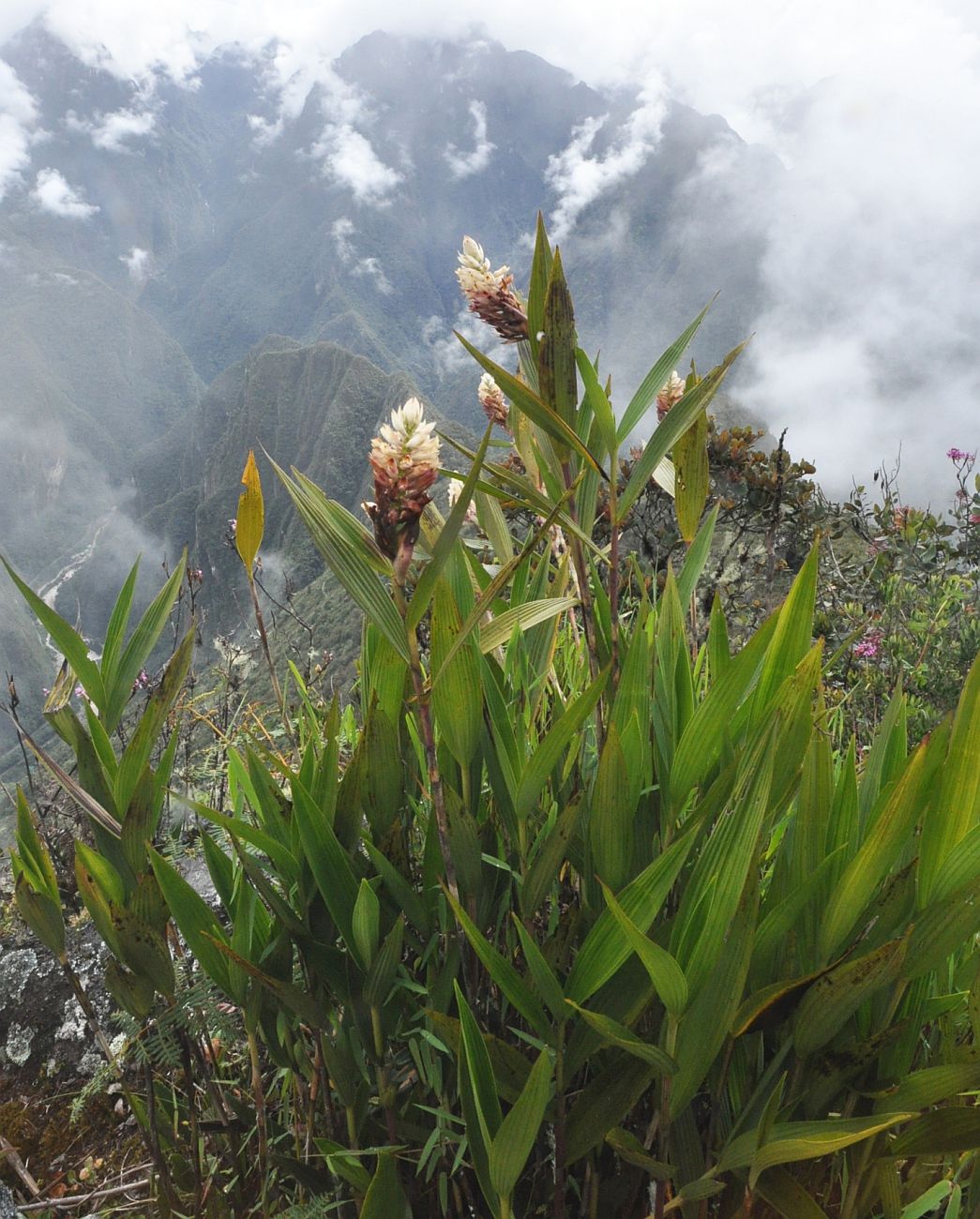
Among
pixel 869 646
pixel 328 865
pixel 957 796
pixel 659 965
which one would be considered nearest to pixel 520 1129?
pixel 659 965

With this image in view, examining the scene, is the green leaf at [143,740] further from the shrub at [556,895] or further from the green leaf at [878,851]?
the green leaf at [878,851]

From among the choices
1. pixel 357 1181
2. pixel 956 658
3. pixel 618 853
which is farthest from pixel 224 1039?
pixel 956 658

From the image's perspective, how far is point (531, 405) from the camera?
0.73 metres

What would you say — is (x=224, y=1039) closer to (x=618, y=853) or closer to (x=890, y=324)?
(x=618, y=853)

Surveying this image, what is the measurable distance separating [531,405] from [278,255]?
456 feet

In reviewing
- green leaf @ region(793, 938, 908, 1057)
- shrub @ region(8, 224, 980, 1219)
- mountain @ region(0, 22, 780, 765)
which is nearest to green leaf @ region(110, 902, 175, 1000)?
shrub @ region(8, 224, 980, 1219)

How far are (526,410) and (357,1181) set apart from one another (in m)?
0.79

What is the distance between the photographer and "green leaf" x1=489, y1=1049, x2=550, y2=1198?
1.73 ft

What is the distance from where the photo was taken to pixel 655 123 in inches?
4038

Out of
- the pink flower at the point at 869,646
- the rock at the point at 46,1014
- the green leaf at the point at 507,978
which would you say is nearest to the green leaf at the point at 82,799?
the green leaf at the point at 507,978

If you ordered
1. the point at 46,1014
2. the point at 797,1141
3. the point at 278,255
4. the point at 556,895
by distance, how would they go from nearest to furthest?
1. the point at 797,1141
2. the point at 556,895
3. the point at 46,1014
4. the point at 278,255

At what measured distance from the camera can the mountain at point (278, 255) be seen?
77.2 meters

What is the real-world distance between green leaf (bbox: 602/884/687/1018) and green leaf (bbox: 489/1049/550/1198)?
10cm

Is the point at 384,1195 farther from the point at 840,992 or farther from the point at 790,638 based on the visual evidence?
the point at 790,638
